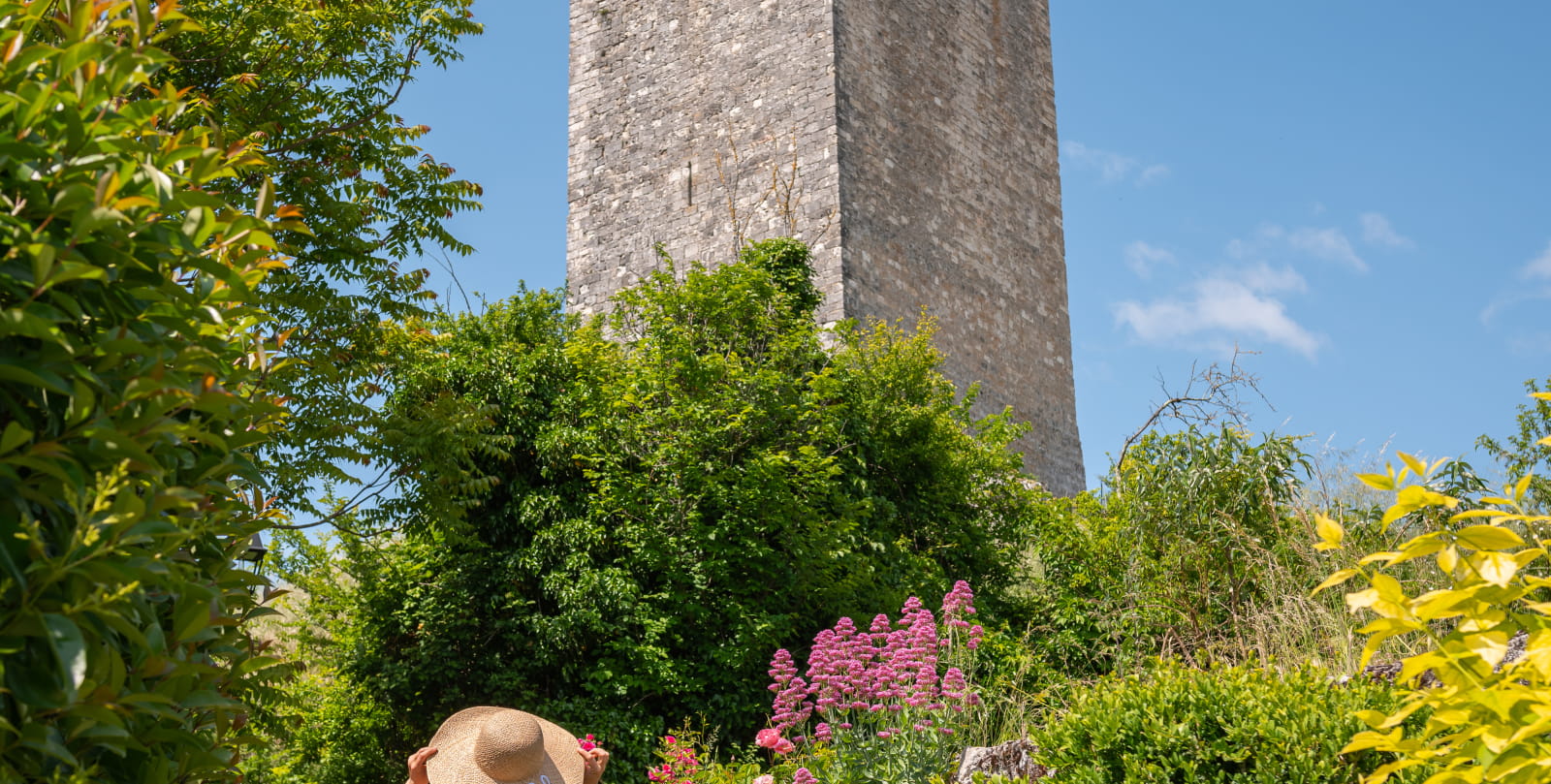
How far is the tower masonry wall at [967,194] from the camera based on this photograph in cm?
1290

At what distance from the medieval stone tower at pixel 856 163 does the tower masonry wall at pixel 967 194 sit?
0.03m

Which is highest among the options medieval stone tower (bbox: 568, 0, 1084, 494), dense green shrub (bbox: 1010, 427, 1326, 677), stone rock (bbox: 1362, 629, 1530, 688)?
medieval stone tower (bbox: 568, 0, 1084, 494)

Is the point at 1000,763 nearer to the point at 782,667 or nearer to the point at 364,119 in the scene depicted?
the point at 782,667

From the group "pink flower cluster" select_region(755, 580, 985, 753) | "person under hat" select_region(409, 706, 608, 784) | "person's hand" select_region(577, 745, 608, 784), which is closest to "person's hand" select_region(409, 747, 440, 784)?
"person under hat" select_region(409, 706, 608, 784)

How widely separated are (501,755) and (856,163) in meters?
9.03

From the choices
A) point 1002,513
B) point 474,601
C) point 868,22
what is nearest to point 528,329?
point 474,601

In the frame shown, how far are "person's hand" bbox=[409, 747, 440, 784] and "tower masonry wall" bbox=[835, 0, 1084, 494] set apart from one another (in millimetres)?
7758

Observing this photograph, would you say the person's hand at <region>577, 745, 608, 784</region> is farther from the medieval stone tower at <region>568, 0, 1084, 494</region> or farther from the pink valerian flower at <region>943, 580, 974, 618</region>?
the medieval stone tower at <region>568, 0, 1084, 494</region>

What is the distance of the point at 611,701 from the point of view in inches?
311

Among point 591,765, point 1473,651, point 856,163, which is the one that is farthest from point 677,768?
point 856,163

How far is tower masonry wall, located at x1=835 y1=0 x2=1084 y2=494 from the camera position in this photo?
1290 cm

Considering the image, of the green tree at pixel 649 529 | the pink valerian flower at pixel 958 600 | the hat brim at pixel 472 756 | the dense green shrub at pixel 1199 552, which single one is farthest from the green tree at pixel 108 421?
the dense green shrub at pixel 1199 552

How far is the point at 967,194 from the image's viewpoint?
575 inches

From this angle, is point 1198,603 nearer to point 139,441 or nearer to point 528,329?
point 528,329
